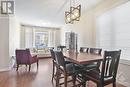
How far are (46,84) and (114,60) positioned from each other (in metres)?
1.95

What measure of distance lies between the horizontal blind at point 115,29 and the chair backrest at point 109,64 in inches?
55.9

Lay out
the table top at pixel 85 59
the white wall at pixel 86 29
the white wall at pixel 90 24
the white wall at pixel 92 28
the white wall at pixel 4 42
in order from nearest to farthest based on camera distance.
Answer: the table top at pixel 85 59 → the white wall at pixel 92 28 → the white wall at pixel 90 24 → the white wall at pixel 4 42 → the white wall at pixel 86 29

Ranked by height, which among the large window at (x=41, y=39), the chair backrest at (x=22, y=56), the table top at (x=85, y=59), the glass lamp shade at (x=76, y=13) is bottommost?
the chair backrest at (x=22, y=56)

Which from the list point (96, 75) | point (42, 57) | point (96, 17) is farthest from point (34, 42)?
point (96, 75)

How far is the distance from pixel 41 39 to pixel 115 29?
5925 mm

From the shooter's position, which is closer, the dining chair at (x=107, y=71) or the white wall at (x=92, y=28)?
the dining chair at (x=107, y=71)

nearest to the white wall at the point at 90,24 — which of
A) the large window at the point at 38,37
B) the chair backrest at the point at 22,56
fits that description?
the chair backrest at the point at 22,56

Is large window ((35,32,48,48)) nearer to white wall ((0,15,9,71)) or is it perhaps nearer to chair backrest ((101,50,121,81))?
white wall ((0,15,9,71))

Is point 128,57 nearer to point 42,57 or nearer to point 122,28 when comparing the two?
point 122,28

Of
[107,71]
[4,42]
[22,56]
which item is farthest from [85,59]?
[4,42]

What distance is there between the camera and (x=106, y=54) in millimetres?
1762

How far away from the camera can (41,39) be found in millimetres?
8461

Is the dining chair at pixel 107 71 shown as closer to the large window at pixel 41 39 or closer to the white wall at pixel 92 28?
the white wall at pixel 92 28

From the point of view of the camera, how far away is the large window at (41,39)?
8336 mm
